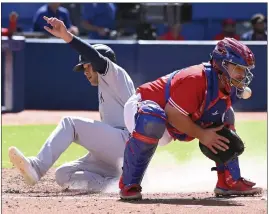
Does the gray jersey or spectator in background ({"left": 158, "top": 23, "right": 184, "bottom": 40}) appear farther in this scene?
spectator in background ({"left": 158, "top": 23, "right": 184, "bottom": 40})

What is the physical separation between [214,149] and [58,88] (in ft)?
24.2

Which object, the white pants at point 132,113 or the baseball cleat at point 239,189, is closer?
the white pants at point 132,113

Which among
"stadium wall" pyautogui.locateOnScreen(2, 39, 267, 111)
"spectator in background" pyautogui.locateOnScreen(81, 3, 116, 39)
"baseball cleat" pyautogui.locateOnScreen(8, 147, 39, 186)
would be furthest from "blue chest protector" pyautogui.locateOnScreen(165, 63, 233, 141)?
"spectator in background" pyautogui.locateOnScreen(81, 3, 116, 39)

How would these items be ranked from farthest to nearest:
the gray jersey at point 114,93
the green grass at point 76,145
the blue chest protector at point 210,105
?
the green grass at point 76,145
the gray jersey at point 114,93
the blue chest protector at point 210,105

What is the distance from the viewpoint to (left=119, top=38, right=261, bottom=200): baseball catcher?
17.0ft

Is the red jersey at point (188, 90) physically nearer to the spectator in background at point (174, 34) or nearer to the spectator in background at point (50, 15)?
the spectator in background at point (50, 15)

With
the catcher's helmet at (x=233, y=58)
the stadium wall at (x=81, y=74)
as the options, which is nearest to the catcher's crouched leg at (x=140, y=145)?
the catcher's helmet at (x=233, y=58)

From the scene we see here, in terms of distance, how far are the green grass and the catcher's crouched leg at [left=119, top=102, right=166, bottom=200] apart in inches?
95.3

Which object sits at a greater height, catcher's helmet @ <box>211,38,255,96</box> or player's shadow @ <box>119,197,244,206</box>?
catcher's helmet @ <box>211,38,255,96</box>

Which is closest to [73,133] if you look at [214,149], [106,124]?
[106,124]

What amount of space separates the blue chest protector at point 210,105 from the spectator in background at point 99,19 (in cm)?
855

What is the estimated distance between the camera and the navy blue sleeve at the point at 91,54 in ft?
18.9

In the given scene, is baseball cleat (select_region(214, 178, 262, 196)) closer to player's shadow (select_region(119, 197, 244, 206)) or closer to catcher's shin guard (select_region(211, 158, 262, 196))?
catcher's shin guard (select_region(211, 158, 262, 196))

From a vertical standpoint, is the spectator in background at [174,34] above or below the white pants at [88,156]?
below
